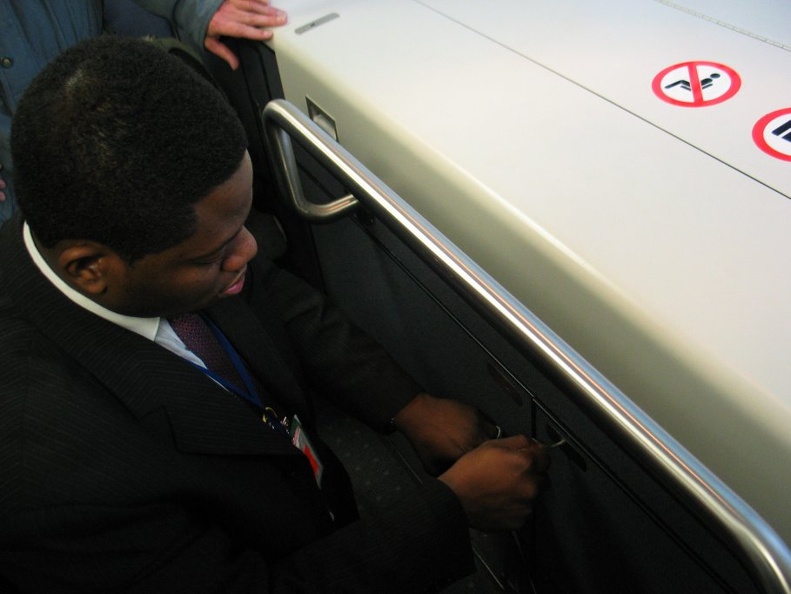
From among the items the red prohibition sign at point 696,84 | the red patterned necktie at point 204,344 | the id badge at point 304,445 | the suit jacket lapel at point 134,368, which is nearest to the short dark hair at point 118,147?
the suit jacket lapel at point 134,368

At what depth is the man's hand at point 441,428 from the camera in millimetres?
973

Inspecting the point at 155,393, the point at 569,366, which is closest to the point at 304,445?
the point at 155,393

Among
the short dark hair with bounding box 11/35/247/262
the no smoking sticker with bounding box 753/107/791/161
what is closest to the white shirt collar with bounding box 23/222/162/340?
the short dark hair with bounding box 11/35/247/262

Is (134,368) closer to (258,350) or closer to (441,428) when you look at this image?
(258,350)

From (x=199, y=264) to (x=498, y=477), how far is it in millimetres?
448

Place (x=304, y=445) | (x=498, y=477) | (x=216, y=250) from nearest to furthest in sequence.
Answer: (x=216, y=250)
(x=498, y=477)
(x=304, y=445)

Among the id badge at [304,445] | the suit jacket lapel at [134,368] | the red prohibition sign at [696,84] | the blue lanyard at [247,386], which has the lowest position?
the id badge at [304,445]

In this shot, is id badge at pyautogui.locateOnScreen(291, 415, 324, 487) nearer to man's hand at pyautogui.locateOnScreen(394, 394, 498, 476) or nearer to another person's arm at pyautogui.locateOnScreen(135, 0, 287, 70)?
man's hand at pyautogui.locateOnScreen(394, 394, 498, 476)

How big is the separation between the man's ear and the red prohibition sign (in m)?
0.61

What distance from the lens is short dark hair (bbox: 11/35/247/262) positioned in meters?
0.54

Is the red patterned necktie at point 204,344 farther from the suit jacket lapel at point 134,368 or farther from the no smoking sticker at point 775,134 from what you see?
the no smoking sticker at point 775,134

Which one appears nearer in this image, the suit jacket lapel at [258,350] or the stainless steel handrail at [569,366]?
the stainless steel handrail at [569,366]

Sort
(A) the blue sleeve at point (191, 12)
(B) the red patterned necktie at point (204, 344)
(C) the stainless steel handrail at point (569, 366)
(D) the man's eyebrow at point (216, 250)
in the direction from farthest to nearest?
(A) the blue sleeve at point (191, 12) → (B) the red patterned necktie at point (204, 344) → (D) the man's eyebrow at point (216, 250) → (C) the stainless steel handrail at point (569, 366)

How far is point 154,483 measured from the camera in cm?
66
